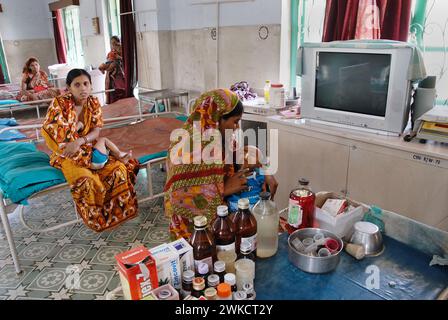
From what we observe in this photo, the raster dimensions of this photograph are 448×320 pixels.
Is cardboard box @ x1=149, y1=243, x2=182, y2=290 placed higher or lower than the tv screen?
lower

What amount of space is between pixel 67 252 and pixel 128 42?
3.69 meters

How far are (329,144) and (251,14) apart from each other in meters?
1.86

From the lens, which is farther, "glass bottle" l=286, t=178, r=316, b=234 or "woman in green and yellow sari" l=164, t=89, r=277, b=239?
"woman in green and yellow sari" l=164, t=89, r=277, b=239

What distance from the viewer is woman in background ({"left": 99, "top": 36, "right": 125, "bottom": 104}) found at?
555cm

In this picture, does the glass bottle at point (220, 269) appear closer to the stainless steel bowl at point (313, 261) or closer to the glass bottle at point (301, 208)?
the stainless steel bowl at point (313, 261)

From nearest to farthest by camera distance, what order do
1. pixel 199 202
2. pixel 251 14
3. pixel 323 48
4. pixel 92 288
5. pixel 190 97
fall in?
1. pixel 199 202
2. pixel 92 288
3. pixel 323 48
4. pixel 251 14
5. pixel 190 97

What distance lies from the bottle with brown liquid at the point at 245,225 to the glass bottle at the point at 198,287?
231mm

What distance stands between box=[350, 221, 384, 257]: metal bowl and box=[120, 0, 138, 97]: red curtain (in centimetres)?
483

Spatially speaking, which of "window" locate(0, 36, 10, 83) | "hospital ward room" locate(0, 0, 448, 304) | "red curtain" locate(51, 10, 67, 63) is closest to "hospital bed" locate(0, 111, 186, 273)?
"hospital ward room" locate(0, 0, 448, 304)

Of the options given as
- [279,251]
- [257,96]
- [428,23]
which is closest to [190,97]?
[257,96]

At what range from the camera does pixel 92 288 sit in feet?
7.06

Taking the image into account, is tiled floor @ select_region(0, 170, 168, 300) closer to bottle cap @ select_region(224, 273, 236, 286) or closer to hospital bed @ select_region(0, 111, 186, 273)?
hospital bed @ select_region(0, 111, 186, 273)
